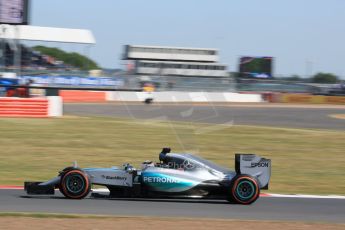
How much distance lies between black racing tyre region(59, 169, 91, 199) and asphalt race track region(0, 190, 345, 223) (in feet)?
0.38

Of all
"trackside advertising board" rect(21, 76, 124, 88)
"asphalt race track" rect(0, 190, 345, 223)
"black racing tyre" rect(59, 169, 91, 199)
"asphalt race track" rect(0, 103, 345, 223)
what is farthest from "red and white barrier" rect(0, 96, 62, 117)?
"trackside advertising board" rect(21, 76, 124, 88)

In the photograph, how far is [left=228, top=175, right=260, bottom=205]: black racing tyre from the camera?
8914 mm

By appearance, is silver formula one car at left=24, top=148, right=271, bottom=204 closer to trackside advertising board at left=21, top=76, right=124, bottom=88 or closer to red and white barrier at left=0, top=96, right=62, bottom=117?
red and white barrier at left=0, top=96, right=62, bottom=117

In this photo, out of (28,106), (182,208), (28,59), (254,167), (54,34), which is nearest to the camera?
(182,208)

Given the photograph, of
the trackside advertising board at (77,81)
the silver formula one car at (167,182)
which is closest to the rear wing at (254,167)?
the silver formula one car at (167,182)

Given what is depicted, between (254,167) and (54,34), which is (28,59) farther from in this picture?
(254,167)

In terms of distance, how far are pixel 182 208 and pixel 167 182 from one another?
48 cm

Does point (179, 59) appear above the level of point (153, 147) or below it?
above

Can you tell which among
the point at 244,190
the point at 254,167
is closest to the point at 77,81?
the point at 254,167

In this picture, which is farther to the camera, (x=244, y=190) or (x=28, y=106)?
(x=28, y=106)

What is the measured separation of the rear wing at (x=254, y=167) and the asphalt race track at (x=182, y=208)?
1.26 ft

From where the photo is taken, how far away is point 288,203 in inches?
373

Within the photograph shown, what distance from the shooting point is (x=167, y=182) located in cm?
890

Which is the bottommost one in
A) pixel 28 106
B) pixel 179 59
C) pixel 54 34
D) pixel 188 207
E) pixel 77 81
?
pixel 188 207
